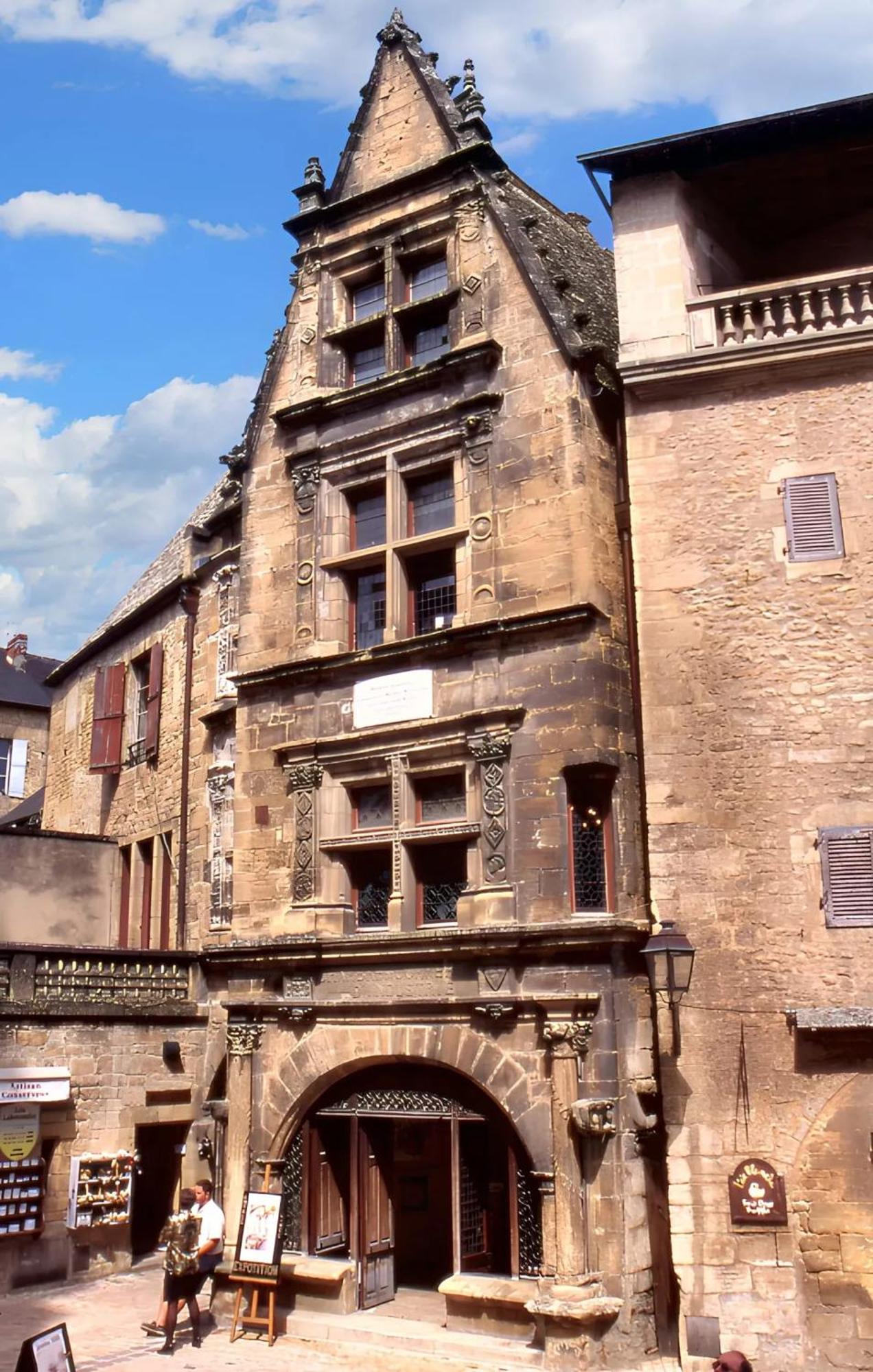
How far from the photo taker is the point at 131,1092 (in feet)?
50.8

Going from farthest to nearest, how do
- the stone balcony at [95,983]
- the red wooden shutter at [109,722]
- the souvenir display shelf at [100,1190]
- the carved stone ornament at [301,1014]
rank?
the red wooden shutter at [109,722]
the stone balcony at [95,983]
the souvenir display shelf at [100,1190]
the carved stone ornament at [301,1014]

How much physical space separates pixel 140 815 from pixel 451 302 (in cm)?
1008

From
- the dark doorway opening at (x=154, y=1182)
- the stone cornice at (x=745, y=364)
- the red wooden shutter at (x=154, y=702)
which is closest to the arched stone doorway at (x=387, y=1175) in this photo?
the dark doorway opening at (x=154, y=1182)

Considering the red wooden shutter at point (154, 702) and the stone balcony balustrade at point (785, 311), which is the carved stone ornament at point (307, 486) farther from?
the red wooden shutter at point (154, 702)

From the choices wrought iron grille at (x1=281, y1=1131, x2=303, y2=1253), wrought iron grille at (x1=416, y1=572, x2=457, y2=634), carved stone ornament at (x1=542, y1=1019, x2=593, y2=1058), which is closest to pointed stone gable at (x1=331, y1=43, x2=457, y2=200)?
wrought iron grille at (x1=416, y1=572, x2=457, y2=634)

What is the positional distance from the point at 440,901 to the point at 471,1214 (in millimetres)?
2979

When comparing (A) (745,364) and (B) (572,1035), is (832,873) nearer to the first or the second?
(B) (572,1035)

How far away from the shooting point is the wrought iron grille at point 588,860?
38.4 feet

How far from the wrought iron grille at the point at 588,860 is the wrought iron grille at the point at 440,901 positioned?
1.30 metres

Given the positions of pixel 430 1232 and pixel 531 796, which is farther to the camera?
pixel 430 1232

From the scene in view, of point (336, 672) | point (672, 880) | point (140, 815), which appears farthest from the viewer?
point (140, 815)

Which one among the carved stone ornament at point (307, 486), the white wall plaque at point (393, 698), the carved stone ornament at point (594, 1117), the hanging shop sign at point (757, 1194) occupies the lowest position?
the hanging shop sign at point (757, 1194)

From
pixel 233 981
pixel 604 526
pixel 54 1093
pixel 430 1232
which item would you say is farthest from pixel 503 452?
pixel 430 1232

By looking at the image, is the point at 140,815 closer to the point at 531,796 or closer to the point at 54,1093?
the point at 54,1093
